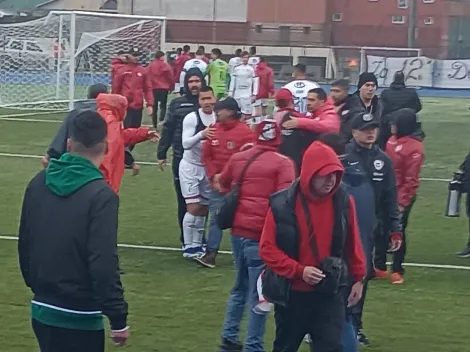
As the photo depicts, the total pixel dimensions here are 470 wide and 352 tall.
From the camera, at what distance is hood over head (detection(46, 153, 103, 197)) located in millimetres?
5223

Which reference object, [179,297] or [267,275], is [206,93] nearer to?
[179,297]

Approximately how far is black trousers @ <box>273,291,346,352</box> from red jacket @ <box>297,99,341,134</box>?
438cm

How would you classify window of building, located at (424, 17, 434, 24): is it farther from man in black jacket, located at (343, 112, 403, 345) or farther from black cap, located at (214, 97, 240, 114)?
man in black jacket, located at (343, 112, 403, 345)

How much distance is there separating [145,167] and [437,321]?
10.7 meters

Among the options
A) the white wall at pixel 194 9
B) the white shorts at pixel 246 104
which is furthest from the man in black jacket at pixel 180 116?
the white wall at pixel 194 9

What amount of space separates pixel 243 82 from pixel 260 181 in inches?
812

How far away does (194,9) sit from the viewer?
234ft

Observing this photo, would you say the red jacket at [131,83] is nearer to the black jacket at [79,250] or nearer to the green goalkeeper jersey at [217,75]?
the green goalkeeper jersey at [217,75]

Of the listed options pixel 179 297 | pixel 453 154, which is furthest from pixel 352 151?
pixel 453 154

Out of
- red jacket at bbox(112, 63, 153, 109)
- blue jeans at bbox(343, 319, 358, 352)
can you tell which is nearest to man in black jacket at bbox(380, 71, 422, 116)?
red jacket at bbox(112, 63, 153, 109)

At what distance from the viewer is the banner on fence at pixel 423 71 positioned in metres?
46.9

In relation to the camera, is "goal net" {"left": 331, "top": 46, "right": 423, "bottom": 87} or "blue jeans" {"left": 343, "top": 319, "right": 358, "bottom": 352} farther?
"goal net" {"left": 331, "top": 46, "right": 423, "bottom": 87}

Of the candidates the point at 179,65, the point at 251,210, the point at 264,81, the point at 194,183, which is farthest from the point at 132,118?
the point at 251,210

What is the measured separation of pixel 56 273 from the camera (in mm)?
5238
